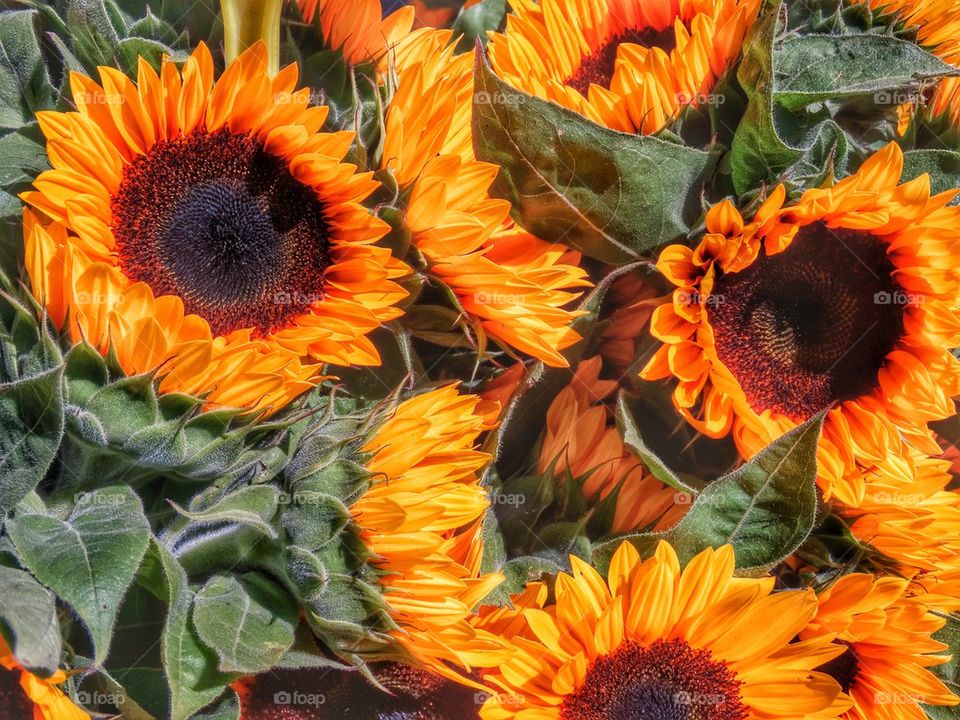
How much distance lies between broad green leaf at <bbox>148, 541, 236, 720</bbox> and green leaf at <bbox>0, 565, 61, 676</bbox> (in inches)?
2.9

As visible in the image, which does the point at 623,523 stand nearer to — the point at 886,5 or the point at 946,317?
the point at 946,317

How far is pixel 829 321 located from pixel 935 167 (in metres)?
0.14

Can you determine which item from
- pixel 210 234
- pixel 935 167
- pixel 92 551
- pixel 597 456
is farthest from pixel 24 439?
pixel 935 167

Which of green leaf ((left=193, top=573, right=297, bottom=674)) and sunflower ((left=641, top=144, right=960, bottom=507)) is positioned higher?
sunflower ((left=641, top=144, right=960, bottom=507))

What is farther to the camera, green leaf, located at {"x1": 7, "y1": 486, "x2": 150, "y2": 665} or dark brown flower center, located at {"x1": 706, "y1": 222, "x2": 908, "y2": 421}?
dark brown flower center, located at {"x1": 706, "y1": 222, "x2": 908, "y2": 421}

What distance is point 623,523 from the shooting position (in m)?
0.77

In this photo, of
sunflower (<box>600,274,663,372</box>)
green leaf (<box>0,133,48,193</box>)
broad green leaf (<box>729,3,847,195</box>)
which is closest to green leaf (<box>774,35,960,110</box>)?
broad green leaf (<box>729,3,847,195</box>)

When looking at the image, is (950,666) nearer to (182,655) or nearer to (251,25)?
(182,655)

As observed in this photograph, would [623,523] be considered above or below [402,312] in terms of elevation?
below

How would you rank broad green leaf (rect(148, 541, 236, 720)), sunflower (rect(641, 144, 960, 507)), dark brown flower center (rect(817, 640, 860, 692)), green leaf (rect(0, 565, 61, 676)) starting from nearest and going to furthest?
green leaf (rect(0, 565, 61, 676)) → broad green leaf (rect(148, 541, 236, 720)) → sunflower (rect(641, 144, 960, 507)) → dark brown flower center (rect(817, 640, 860, 692))

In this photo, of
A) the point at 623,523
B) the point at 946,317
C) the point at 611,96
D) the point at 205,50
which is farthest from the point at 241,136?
the point at 946,317

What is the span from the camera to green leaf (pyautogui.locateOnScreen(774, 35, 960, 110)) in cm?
75

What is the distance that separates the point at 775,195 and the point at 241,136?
347 millimetres

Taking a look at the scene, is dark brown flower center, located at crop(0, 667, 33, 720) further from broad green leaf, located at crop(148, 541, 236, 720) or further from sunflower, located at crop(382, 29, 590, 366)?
sunflower, located at crop(382, 29, 590, 366)
